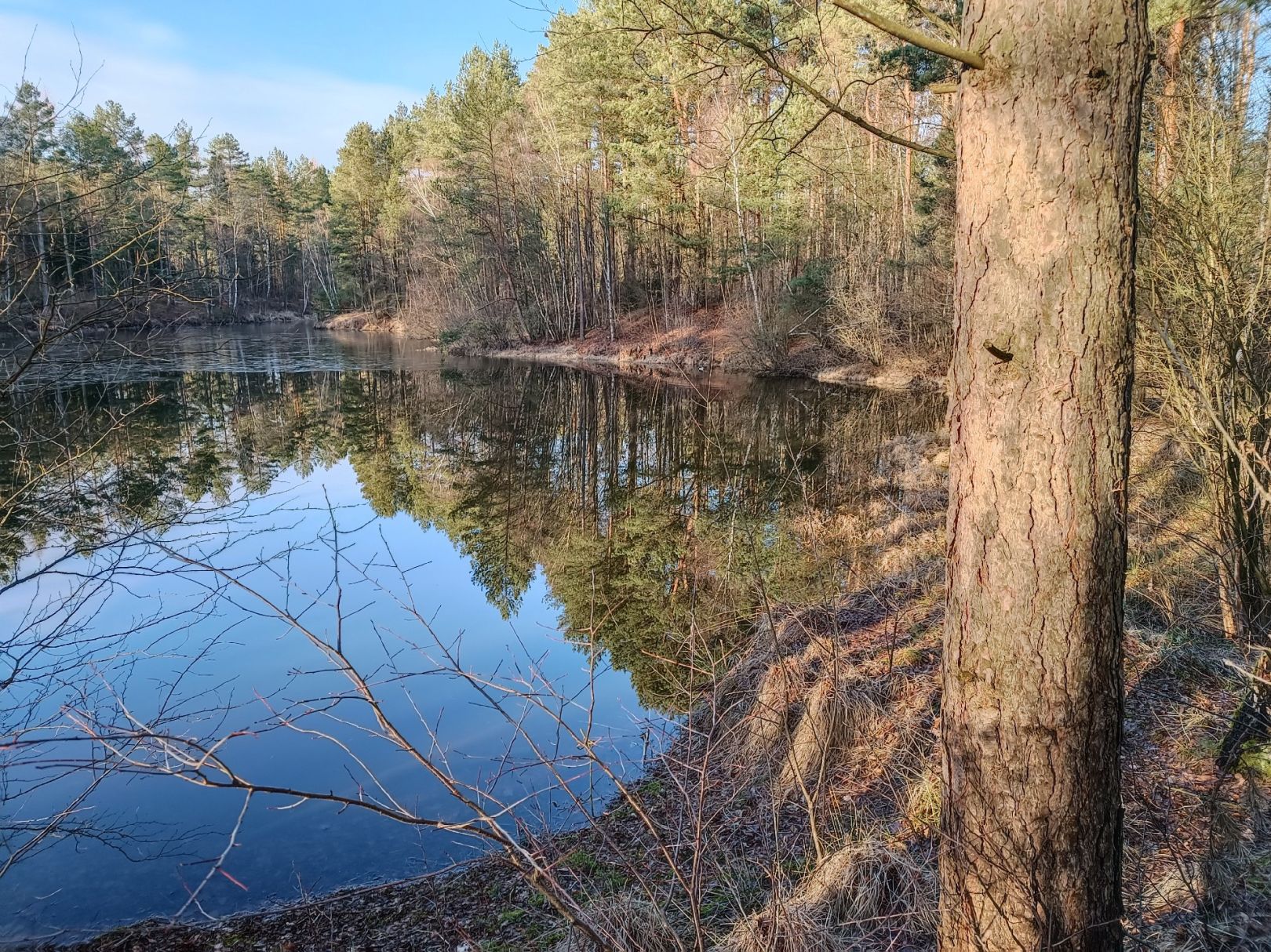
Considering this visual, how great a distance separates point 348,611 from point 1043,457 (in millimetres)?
8425

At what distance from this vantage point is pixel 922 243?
20.2 m

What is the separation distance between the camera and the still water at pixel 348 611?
4.43 metres

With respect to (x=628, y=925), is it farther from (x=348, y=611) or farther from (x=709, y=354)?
(x=709, y=354)

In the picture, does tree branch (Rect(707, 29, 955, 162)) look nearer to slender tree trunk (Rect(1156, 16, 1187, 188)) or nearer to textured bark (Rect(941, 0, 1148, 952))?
textured bark (Rect(941, 0, 1148, 952))

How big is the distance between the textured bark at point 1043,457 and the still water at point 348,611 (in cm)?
125

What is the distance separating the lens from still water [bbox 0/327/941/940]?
14.5 feet

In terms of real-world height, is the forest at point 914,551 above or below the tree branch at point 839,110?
below

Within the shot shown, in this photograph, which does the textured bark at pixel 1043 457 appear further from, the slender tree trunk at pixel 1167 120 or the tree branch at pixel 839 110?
the slender tree trunk at pixel 1167 120

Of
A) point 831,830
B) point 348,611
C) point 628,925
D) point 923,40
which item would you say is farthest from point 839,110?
point 348,611

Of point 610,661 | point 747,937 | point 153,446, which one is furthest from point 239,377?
point 747,937

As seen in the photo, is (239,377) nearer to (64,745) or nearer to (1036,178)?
(64,745)

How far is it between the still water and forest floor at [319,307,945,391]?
2.26 metres

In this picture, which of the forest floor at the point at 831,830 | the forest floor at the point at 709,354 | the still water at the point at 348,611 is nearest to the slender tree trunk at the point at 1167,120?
the forest floor at the point at 831,830

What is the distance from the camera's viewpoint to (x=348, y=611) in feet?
29.4
